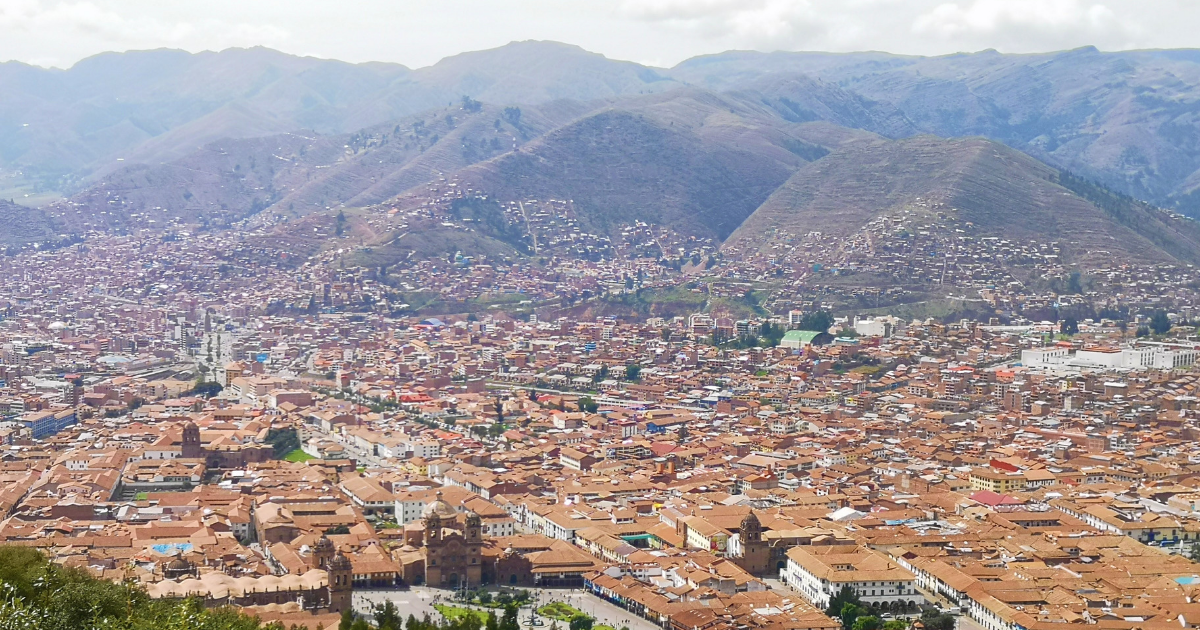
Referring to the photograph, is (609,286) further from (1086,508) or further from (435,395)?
(1086,508)

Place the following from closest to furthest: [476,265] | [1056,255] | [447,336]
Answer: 1. [447,336]
2. [1056,255]
3. [476,265]

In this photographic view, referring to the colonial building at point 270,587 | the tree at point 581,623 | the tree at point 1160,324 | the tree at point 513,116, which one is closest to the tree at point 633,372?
the tree at point 1160,324

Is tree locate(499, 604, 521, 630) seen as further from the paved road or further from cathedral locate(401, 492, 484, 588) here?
cathedral locate(401, 492, 484, 588)

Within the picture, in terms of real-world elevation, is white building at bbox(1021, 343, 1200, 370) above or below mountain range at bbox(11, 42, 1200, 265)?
below

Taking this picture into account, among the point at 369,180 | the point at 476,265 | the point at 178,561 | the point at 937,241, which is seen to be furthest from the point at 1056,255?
the point at 178,561

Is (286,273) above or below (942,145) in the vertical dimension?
below

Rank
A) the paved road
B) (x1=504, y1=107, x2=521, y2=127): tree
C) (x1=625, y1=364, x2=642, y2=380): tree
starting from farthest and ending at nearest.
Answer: (x1=504, y1=107, x2=521, y2=127): tree < (x1=625, y1=364, x2=642, y2=380): tree < the paved road

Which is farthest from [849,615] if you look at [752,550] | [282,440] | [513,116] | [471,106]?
[471,106]

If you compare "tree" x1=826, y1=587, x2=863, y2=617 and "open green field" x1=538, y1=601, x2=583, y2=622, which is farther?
"tree" x1=826, y1=587, x2=863, y2=617

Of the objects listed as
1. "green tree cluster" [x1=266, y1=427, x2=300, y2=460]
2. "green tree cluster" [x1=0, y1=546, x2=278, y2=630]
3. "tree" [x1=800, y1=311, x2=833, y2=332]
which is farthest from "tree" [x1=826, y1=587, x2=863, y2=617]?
"tree" [x1=800, y1=311, x2=833, y2=332]
